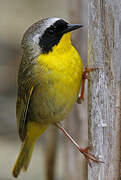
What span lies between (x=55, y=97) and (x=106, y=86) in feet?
2.65

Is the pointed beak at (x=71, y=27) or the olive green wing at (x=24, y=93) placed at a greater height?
the pointed beak at (x=71, y=27)

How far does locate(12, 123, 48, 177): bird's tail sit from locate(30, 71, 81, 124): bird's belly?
28 cm

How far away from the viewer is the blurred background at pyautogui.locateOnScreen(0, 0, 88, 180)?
5.00 metres

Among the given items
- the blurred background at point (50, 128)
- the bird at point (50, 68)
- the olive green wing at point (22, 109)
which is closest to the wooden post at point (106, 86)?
the bird at point (50, 68)

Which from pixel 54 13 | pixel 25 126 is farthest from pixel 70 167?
pixel 54 13

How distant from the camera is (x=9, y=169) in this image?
21.7 ft

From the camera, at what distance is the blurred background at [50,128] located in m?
5.00

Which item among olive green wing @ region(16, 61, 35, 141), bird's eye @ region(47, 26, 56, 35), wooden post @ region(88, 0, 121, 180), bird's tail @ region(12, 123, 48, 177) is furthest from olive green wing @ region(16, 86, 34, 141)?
wooden post @ region(88, 0, 121, 180)

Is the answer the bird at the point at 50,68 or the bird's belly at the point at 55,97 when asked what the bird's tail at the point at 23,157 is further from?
the bird at the point at 50,68

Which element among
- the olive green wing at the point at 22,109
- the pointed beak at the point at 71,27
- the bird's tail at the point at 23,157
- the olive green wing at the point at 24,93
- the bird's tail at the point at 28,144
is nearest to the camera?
the pointed beak at the point at 71,27

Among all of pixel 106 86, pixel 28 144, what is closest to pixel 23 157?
pixel 28 144

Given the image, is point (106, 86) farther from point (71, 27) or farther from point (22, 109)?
point (22, 109)

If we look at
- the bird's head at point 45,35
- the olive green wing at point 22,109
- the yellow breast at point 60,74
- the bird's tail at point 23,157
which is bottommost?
the bird's tail at point 23,157

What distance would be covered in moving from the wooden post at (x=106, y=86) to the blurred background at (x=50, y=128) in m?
2.08
